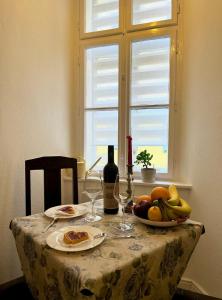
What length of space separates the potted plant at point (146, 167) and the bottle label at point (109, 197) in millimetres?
750

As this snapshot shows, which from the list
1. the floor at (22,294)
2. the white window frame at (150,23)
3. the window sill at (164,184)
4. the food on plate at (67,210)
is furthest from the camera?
the white window frame at (150,23)

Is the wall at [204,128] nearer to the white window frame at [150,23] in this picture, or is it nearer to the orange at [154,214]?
the white window frame at [150,23]

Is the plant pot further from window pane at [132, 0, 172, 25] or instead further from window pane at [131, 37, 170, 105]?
window pane at [132, 0, 172, 25]

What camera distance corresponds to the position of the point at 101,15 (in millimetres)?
2324

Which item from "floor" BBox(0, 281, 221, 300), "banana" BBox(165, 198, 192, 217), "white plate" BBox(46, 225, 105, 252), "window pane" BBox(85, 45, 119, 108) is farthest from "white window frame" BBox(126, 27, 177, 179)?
"white plate" BBox(46, 225, 105, 252)

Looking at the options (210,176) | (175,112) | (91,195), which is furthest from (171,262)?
(175,112)

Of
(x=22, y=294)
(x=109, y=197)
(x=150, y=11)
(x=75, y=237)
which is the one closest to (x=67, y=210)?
(x=109, y=197)

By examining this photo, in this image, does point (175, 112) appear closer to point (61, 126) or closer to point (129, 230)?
point (61, 126)

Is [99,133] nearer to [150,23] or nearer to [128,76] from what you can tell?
[128,76]

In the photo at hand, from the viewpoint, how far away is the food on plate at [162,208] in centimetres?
111

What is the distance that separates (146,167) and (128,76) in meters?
0.82

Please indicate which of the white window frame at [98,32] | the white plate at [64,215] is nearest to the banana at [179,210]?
the white plate at [64,215]

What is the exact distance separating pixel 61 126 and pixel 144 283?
1.62 m

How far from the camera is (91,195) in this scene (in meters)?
1.29
